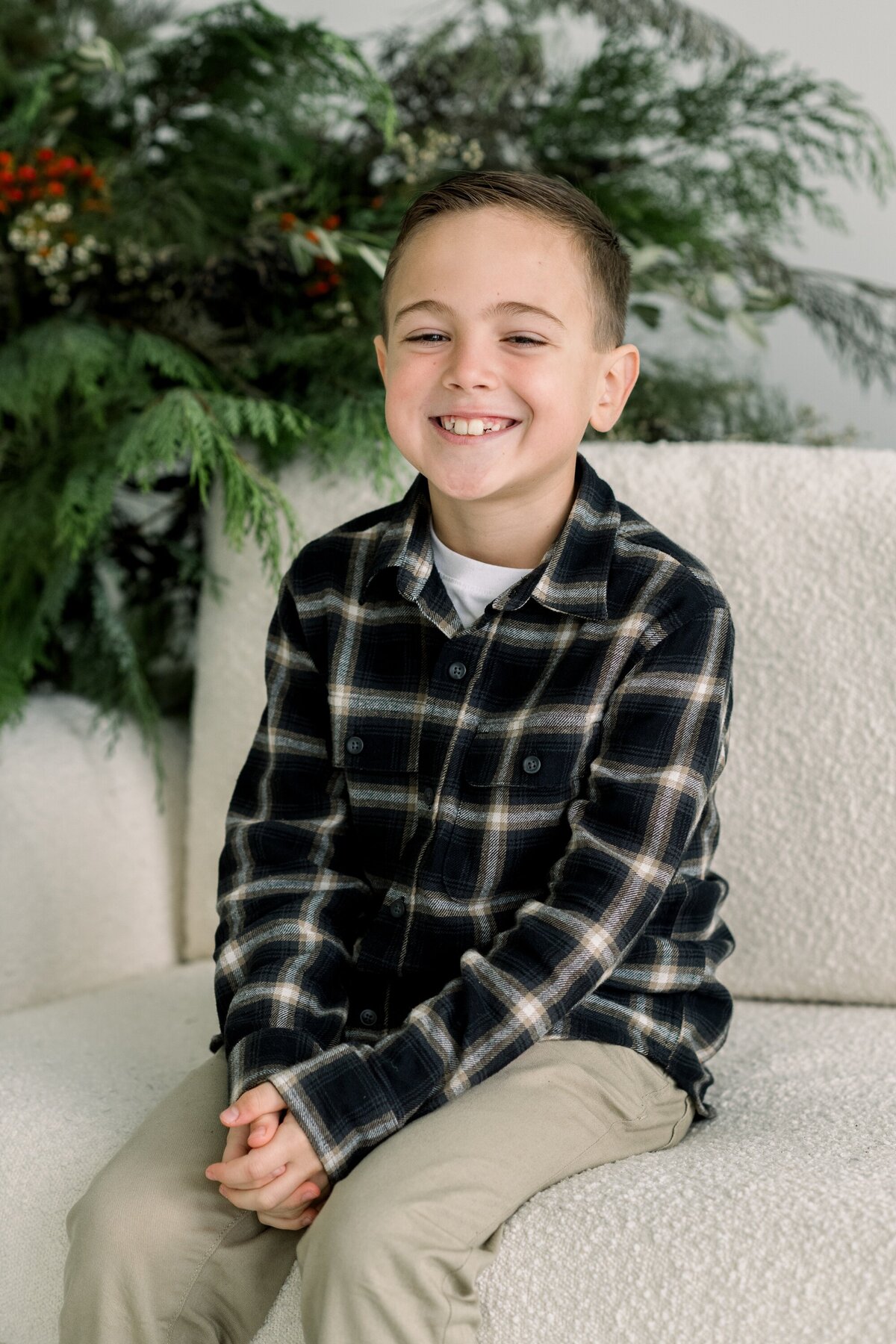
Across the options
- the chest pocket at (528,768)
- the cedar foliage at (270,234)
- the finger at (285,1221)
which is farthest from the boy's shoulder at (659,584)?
the finger at (285,1221)

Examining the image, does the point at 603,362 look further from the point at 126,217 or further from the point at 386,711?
the point at 126,217

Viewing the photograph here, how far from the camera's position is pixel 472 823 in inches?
40.4

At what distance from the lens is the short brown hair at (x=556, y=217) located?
100cm

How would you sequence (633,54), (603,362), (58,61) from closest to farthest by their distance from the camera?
(603,362) < (58,61) < (633,54)

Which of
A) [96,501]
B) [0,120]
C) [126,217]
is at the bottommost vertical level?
[96,501]

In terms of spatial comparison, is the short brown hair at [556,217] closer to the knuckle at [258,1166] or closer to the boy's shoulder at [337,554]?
the boy's shoulder at [337,554]

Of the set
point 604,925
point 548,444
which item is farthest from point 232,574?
point 604,925

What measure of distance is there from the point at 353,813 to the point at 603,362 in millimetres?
416

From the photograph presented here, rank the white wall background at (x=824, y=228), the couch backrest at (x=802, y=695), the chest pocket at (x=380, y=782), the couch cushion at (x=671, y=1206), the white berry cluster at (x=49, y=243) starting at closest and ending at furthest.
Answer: the couch cushion at (x=671, y=1206) → the chest pocket at (x=380, y=782) → the couch backrest at (x=802, y=695) → the white berry cluster at (x=49, y=243) → the white wall background at (x=824, y=228)

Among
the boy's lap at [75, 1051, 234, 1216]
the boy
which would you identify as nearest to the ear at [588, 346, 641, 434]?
the boy

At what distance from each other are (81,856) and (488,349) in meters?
0.73

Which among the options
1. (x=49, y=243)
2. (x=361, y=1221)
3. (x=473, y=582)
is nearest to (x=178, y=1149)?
(x=361, y=1221)

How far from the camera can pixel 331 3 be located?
1.93 metres

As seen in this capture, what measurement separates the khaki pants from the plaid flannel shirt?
0.11 feet
